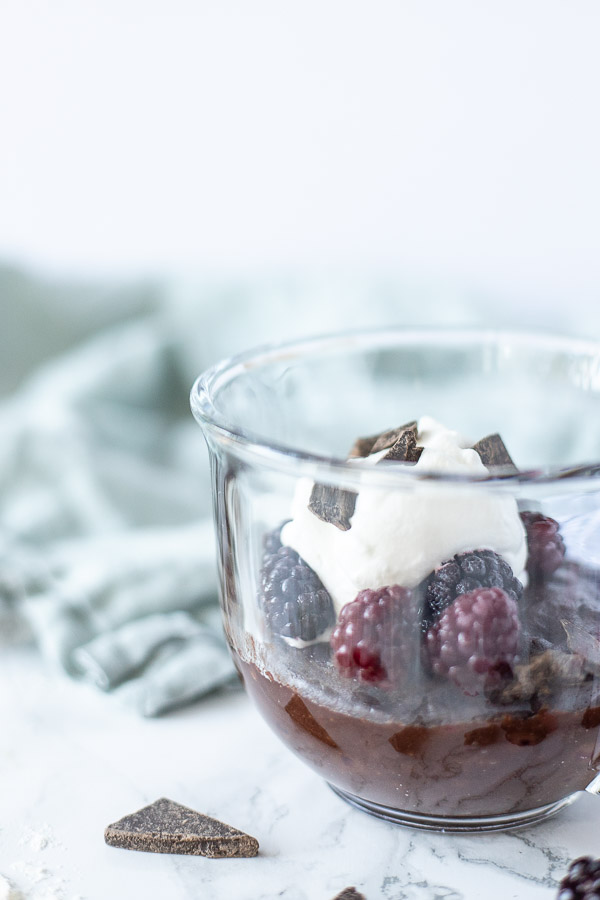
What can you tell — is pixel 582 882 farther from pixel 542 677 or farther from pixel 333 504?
pixel 333 504

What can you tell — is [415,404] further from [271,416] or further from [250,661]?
[250,661]

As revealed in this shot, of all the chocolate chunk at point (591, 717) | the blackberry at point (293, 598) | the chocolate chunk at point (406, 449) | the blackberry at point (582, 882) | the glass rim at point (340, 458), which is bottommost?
the blackberry at point (582, 882)

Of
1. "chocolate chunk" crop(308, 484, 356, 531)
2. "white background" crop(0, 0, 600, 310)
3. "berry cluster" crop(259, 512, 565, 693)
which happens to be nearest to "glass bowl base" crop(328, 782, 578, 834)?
"berry cluster" crop(259, 512, 565, 693)

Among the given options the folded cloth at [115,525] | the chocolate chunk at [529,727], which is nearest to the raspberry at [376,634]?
the chocolate chunk at [529,727]

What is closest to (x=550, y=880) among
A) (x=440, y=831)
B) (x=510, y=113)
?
(x=440, y=831)

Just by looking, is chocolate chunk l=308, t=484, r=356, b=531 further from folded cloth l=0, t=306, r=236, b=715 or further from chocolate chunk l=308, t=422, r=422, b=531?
folded cloth l=0, t=306, r=236, b=715

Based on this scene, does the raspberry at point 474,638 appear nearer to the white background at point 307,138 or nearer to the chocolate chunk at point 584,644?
the chocolate chunk at point 584,644
